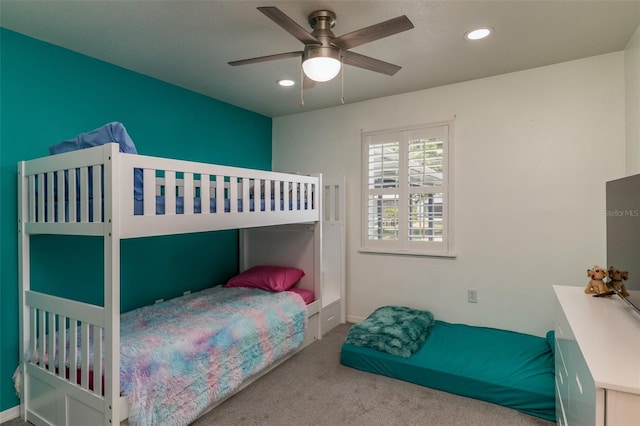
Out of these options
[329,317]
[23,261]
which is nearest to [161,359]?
[23,261]

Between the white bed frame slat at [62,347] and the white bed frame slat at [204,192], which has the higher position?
the white bed frame slat at [204,192]

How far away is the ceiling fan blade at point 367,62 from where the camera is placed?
183 cm

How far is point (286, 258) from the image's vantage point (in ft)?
11.0

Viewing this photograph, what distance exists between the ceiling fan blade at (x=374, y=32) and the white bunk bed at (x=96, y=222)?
101 centimetres

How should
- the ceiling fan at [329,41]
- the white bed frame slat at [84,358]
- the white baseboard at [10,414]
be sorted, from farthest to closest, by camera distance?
the white baseboard at [10,414], the white bed frame slat at [84,358], the ceiling fan at [329,41]

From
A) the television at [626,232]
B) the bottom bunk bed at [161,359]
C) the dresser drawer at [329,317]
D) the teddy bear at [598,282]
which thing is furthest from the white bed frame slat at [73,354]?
the teddy bear at [598,282]

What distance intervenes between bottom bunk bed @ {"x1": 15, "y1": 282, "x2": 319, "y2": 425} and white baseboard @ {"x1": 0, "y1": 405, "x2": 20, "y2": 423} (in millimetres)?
148

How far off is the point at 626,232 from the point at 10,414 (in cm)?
346

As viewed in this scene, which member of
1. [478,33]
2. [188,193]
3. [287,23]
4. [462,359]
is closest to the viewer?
[287,23]

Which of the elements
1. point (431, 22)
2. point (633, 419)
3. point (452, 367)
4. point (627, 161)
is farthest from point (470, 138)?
point (633, 419)

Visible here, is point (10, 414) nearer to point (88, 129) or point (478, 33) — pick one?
point (88, 129)

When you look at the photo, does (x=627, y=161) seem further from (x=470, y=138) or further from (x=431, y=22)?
(x=431, y=22)

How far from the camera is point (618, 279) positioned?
166 cm

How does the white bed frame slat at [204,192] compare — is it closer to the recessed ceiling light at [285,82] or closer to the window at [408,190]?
the recessed ceiling light at [285,82]
